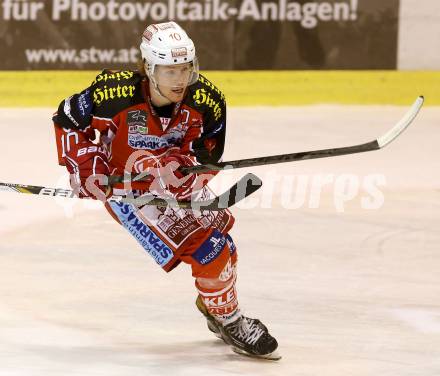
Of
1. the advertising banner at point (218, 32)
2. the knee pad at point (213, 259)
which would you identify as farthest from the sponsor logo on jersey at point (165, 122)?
the advertising banner at point (218, 32)

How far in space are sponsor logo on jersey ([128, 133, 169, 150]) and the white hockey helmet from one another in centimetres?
21

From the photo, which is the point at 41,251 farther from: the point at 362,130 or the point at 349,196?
the point at 362,130

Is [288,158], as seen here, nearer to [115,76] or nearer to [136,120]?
[136,120]

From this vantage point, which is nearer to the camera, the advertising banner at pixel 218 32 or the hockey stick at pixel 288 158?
the hockey stick at pixel 288 158

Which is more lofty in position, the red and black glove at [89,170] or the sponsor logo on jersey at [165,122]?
the sponsor logo on jersey at [165,122]

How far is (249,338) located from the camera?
438cm

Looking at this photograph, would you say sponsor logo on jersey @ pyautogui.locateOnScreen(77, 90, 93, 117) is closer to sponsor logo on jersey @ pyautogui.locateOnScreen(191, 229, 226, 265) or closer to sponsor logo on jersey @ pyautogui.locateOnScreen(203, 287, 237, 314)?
sponsor logo on jersey @ pyautogui.locateOnScreen(191, 229, 226, 265)

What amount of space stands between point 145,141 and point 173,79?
276mm

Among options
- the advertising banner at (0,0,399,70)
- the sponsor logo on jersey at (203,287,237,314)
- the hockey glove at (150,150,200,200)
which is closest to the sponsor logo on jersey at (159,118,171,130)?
the hockey glove at (150,150,200,200)

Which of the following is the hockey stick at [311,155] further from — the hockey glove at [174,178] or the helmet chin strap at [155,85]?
the helmet chin strap at [155,85]

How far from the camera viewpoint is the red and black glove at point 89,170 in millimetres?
4254

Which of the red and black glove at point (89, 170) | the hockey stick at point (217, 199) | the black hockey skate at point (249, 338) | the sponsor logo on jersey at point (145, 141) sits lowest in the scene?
the black hockey skate at point (249, 338)

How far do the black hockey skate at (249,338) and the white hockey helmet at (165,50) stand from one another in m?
0.88

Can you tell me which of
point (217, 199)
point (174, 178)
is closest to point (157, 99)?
→ point (174, 178)
